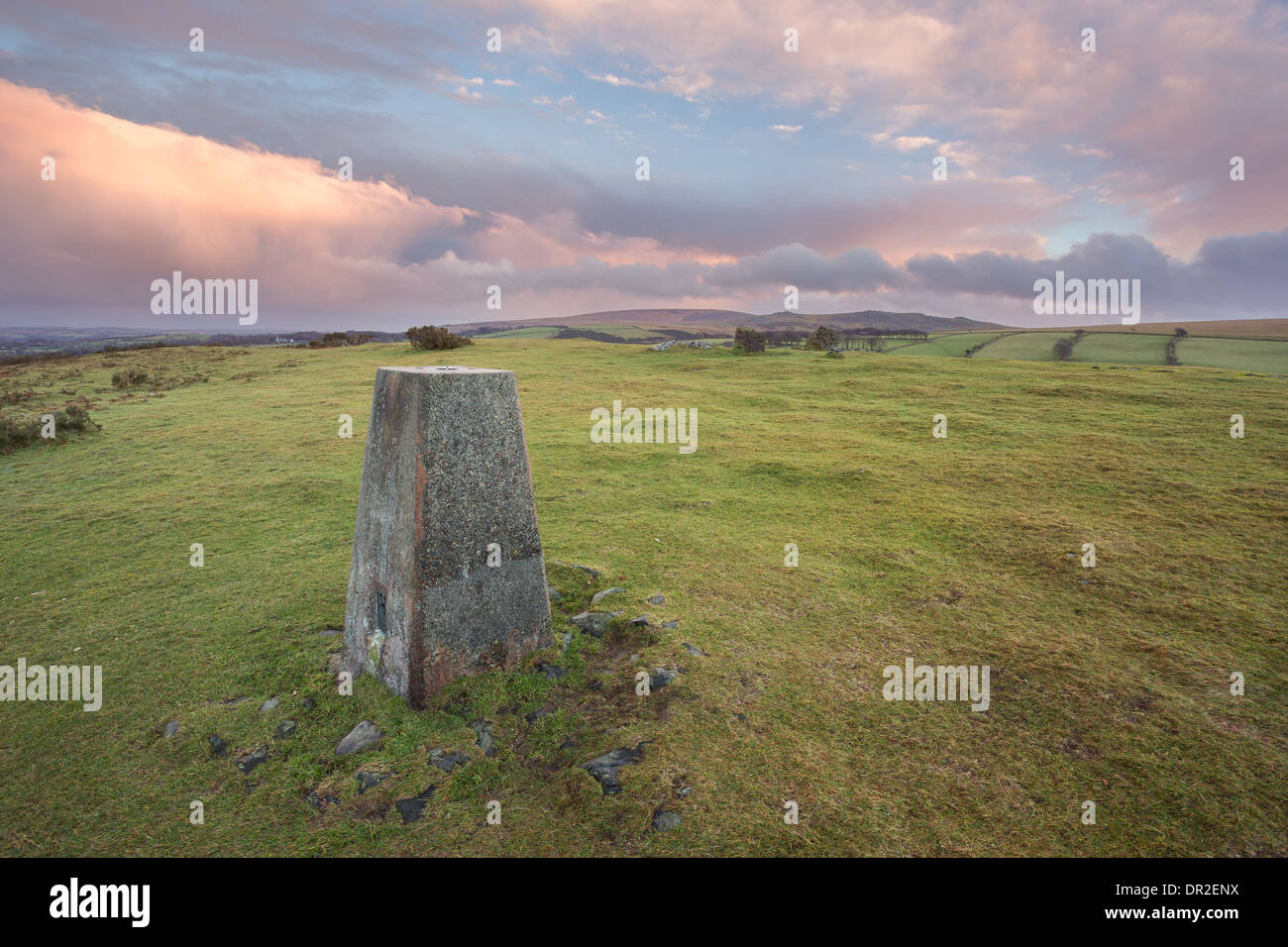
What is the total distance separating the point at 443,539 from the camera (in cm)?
602

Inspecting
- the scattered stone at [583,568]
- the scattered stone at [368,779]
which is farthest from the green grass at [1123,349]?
the scattered stone at [368,779]

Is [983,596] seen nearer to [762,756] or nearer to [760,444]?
[762,756]

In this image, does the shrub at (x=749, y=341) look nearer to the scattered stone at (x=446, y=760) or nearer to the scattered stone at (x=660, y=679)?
the scattered stone at (x=660, y=679)

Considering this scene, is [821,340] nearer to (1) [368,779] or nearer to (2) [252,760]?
(1) [368,779]

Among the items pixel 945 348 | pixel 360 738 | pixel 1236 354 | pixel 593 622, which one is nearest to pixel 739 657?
pixel 593 622

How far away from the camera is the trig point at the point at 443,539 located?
5.93 m

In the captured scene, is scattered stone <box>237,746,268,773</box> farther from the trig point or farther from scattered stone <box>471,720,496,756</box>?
scattered stone <box>471,720,496,756</box>

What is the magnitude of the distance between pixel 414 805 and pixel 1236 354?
67702mm

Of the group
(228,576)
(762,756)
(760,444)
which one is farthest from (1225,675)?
(228,576)

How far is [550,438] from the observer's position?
17047 millimetres

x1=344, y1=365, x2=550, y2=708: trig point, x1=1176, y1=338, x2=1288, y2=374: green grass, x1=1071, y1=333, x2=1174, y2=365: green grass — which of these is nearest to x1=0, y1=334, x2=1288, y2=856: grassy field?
x1=344, y1=365, x2=550, y2=708: trig point

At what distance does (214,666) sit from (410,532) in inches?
122

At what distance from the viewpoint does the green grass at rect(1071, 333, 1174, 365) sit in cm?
4834

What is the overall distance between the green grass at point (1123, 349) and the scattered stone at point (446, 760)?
55173 mm
